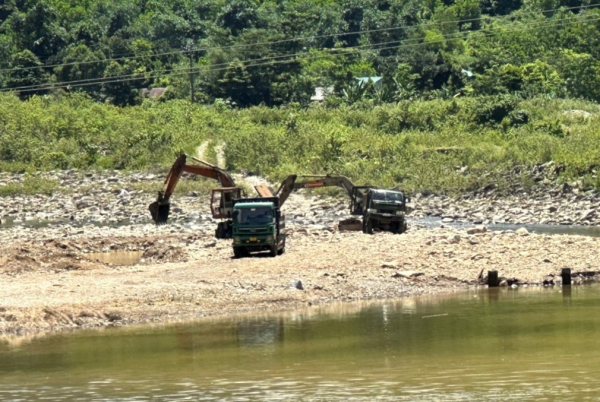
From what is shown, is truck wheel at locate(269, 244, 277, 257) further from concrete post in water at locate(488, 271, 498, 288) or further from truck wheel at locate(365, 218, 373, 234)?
truck wheel at locate(365, 218, 373, 234)

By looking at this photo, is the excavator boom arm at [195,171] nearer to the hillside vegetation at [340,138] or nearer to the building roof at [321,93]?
the hillside vegetation at [340,138]

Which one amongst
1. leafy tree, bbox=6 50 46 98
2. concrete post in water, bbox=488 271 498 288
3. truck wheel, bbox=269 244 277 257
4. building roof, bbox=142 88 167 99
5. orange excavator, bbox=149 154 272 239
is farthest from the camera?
leafy tree, bbox=6 50 46 98

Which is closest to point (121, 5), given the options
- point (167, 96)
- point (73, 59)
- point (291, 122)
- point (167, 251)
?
point (73, 59)

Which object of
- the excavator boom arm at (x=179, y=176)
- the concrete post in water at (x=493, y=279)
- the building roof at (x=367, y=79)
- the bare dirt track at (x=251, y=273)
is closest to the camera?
the bare dirt track at (x=251, y=273)

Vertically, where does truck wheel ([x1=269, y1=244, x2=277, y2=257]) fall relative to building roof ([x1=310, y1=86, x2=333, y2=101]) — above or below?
below

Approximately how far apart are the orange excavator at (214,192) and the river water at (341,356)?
43.7ft

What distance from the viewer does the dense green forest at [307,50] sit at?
98125 mm

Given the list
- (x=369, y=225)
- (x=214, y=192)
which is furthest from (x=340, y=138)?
(x=214, y=192)

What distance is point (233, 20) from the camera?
128625 mm

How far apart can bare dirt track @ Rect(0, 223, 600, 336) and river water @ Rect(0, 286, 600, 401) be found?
1148 millimetres

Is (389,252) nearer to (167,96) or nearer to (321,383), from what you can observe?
(321,383)

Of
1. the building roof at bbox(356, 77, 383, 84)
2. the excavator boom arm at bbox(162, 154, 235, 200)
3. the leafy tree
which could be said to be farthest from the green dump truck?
the leafy tree

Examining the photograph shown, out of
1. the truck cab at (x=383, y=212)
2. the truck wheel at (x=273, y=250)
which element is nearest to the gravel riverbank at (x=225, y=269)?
the truck wheel at (x=273, y=250)

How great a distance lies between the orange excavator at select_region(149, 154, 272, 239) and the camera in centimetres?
4288
